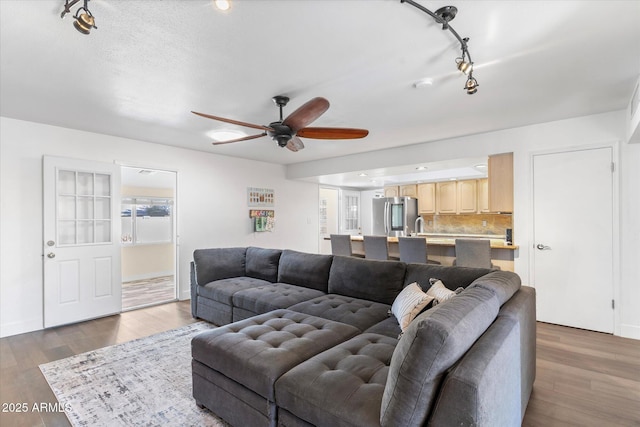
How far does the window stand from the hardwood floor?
2971 millimetres

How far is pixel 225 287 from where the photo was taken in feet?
12.0

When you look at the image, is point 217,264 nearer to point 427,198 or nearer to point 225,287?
point 225,287

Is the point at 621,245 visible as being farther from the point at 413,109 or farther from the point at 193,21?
Result: the point at 193,21

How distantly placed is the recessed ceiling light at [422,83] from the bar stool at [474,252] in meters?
2.01

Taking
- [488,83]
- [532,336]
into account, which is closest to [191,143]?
[488,83]

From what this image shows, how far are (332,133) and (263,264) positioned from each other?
2.05m

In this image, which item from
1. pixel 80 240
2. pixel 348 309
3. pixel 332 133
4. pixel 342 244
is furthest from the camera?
pixel 342 244

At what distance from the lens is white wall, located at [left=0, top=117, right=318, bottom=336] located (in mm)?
3535

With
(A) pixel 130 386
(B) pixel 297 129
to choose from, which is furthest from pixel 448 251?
(A) pixel 130 386

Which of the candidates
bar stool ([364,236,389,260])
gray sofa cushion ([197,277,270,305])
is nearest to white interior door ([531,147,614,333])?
bar stool ([364,236,389,260])

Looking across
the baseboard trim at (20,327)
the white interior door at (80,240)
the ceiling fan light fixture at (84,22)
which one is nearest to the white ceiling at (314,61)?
the ceiling fan light fixture at (84,22)

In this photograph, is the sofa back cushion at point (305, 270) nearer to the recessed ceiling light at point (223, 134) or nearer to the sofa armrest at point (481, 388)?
the recessed ceiling light at point (223, 134)

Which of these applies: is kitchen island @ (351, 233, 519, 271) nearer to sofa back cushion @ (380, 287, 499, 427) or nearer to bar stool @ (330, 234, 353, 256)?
bar stool @ (330, 234, 353, 256)

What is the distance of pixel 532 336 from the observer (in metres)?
2.18
